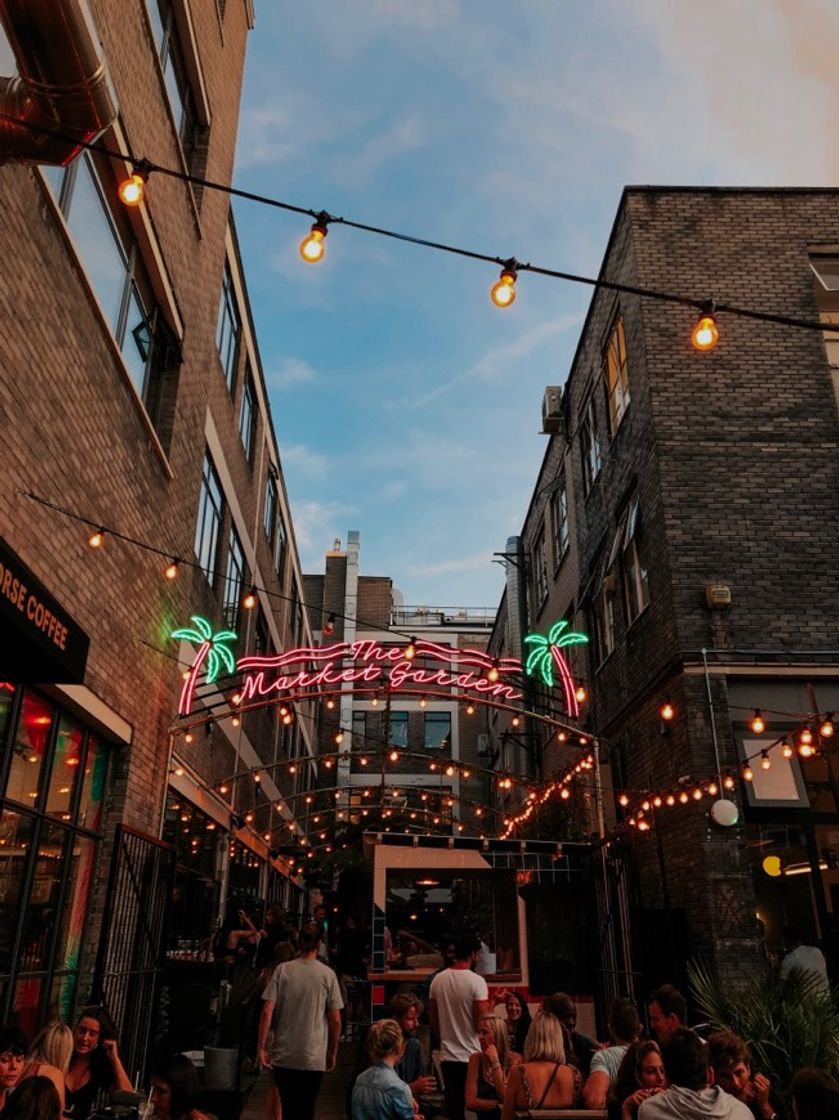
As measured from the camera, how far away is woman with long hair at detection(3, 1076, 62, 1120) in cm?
389

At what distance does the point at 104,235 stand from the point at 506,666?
8.30 meters

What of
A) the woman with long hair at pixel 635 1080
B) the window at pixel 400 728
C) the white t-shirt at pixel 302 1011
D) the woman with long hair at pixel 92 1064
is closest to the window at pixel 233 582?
the white t-shirt at pixel 302 1011

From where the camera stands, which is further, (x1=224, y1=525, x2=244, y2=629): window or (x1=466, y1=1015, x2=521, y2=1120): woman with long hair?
(x1=224, y1=525, x2=244, y2=629): window

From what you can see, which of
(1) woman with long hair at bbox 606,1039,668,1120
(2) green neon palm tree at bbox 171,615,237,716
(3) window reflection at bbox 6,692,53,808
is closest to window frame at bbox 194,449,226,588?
(2) green neon palm tree at bbox 171,615,237,716

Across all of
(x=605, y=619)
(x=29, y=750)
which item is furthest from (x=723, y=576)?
(x=29, y=750)

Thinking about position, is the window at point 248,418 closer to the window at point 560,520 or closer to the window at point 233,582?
the window at point 233,582

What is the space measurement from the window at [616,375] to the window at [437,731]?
3285cm

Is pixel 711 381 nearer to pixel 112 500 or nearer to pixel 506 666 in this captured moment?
pixel 506 666

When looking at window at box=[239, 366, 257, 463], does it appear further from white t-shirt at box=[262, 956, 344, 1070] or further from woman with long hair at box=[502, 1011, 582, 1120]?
woman with long hair at box=[502, 1011, 582, 1120]

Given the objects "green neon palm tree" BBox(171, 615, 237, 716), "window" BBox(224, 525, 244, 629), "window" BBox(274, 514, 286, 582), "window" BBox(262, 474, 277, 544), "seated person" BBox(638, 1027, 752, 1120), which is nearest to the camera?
"seated person" BBox(638, 1027, 752, 1120)

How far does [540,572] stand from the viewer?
26.3 meters

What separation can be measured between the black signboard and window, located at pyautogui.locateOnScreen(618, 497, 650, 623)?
977cm

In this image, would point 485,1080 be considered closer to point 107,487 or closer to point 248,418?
point 107,487

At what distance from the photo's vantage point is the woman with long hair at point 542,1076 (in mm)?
5336
